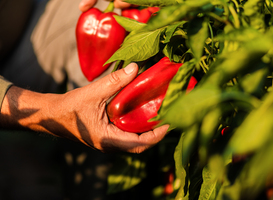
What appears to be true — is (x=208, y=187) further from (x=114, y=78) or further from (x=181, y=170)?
(x=114, y=78)

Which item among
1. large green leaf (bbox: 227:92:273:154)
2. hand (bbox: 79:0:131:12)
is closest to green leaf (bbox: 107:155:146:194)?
hand (bbox: 79:0:131:12)

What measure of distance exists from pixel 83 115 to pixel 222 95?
55 cm

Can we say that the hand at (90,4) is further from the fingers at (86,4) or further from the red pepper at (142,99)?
the red pepper at (142,99)

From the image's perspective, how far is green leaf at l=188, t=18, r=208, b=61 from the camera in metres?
0.33

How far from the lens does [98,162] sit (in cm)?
114

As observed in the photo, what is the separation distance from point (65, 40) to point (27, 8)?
11.1 inches

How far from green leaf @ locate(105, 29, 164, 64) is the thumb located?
124 millimetres

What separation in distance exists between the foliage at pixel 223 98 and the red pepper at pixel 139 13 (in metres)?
0.33

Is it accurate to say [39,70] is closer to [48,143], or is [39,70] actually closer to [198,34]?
[48,143]

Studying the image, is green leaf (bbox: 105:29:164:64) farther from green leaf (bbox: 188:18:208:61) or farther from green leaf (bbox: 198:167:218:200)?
green leaf (bbox: 198:167:218:200)

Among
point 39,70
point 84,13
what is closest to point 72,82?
point 39,70

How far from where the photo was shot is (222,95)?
0.71 feet

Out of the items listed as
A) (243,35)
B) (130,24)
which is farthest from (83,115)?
(243,35)

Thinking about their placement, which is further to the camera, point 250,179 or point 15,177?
point 15,177
